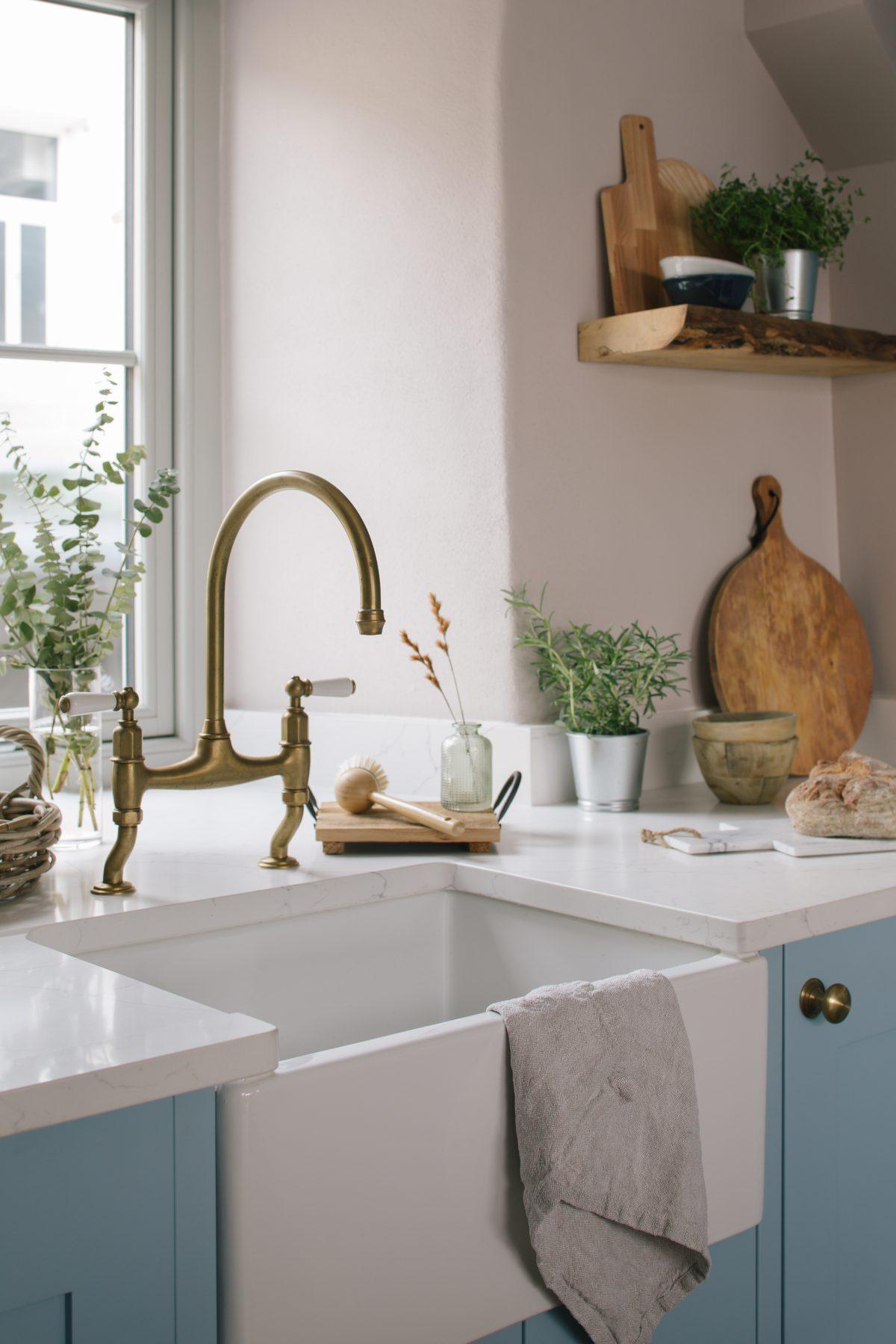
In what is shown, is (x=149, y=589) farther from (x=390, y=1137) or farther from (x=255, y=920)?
(x=390, y=1137)

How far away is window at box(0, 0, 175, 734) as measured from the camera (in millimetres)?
1939

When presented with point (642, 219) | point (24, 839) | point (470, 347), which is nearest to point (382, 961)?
point (24, 839)

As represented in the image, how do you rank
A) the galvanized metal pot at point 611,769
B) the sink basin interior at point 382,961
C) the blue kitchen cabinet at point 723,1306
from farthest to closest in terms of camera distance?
the galvanized metal pot at point 611,769 → the sink basin interior at point 382,961 → the blue kitchen cabinet at point 723,1306

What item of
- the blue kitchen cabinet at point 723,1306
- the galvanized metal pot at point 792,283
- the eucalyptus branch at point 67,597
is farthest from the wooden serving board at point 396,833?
the galvanized metal pot at point 792,283

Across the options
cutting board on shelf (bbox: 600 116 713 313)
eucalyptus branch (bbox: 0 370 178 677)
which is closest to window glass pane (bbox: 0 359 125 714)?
eucalyptus branch (bbox: 0 370 178 677)

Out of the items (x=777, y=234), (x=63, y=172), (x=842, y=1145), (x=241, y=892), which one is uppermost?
(x=63, y=172)

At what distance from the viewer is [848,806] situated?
4.73ft

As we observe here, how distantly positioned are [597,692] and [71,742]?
0.64 meters

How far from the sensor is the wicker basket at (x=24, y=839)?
1182mm

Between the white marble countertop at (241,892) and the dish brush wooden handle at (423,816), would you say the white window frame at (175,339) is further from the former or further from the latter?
the dish brush wooden handle at (423,816)

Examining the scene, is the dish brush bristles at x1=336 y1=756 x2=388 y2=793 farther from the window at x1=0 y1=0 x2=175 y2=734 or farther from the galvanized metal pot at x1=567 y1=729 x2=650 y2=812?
the window at x1=0 y1=0 x2=175 y2=734

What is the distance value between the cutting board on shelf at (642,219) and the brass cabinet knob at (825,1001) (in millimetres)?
960

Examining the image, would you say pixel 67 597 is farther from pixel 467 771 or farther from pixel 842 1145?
pixel 842 1145

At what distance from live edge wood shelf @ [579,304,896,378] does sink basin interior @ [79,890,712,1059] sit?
0.76 metres
